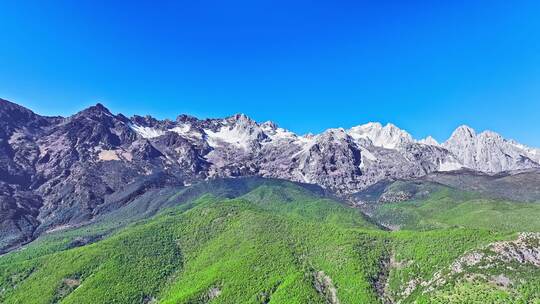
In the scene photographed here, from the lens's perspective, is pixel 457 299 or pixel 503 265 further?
pixel 503 265

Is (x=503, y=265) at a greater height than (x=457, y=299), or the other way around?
(x=503, y=265)

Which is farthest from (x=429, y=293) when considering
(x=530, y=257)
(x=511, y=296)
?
(x=530, y=257)

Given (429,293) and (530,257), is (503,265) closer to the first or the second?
(530,257)

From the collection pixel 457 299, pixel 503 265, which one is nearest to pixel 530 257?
pixel 503 265

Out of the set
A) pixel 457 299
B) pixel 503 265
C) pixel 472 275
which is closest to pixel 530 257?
pixel 503 265

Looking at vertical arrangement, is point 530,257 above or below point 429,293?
above

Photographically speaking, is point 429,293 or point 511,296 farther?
point 429,293

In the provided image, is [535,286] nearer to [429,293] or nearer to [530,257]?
[530,257]

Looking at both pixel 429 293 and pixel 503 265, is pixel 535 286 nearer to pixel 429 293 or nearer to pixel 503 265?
pixel 503 265
